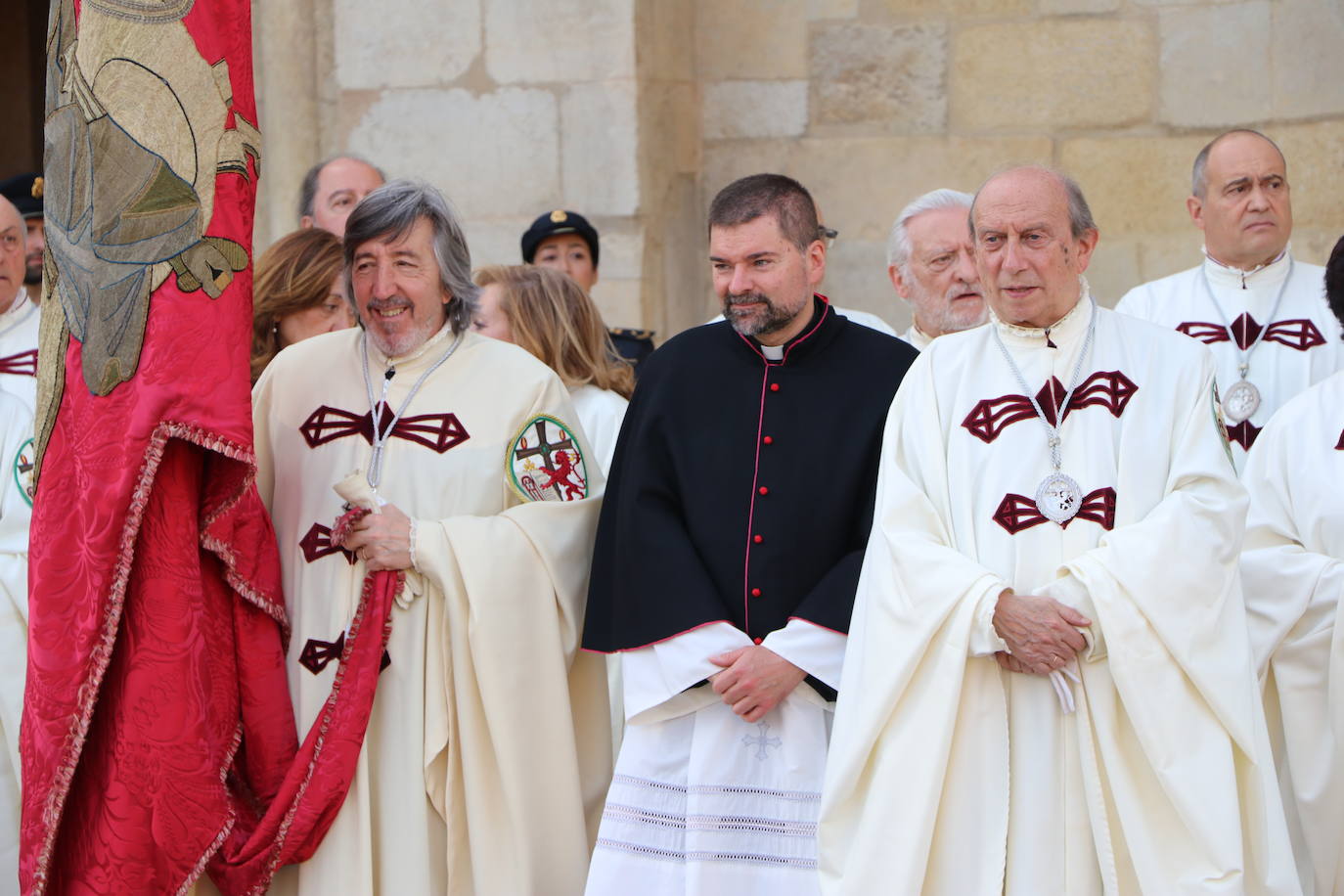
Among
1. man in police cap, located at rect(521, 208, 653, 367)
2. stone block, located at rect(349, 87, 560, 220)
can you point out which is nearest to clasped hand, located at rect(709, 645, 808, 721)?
man in police cap, located at rect(521, 208, 653, 367)

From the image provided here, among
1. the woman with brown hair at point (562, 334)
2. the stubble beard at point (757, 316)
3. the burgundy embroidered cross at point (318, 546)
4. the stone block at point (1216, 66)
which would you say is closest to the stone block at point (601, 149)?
the woman with brown hair at point (562, 334)

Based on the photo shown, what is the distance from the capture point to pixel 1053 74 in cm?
744

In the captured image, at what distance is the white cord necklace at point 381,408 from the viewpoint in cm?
458

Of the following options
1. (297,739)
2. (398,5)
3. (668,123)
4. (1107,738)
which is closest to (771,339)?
(1107,738)

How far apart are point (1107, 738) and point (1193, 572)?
0.43 m

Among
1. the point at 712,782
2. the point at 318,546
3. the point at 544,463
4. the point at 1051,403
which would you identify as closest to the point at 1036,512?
the point at 1051,403

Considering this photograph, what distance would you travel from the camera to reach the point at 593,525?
15.7ft

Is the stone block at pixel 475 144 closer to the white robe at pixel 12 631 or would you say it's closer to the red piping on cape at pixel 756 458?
the white robe at pixel 12 631

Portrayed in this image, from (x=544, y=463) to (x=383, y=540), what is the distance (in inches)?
21.4

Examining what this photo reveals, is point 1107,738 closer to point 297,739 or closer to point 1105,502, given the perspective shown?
point 1105,502

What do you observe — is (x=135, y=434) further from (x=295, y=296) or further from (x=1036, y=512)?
(x=1036, y=512)

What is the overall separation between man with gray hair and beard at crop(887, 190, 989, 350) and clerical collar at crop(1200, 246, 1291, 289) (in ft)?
3.11

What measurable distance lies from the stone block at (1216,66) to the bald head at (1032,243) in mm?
3413

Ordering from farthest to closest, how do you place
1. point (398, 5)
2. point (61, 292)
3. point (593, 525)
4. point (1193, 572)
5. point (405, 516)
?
point (398, 5)
point (593, 525)
point (405, 516)
point (61, 292)
point (1193, 572)
